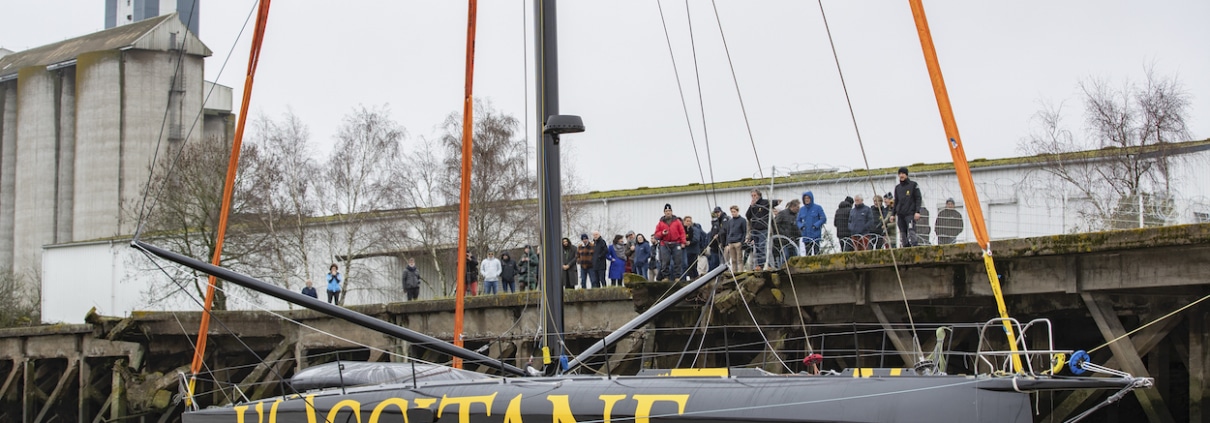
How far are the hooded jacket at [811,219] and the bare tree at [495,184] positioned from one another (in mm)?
15182

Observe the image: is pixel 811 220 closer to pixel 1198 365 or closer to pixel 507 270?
pixel 1198 365

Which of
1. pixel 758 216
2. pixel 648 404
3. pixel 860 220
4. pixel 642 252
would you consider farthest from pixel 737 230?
pixel 648 404

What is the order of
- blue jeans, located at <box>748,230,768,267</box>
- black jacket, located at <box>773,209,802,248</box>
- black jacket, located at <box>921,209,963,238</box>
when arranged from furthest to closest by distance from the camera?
black jacket, located at <box>921,209,963,238</box>
blue jeans, located at <box>748,230,768,267</box>
black jacket, located at <box>773,209,802,248</box>

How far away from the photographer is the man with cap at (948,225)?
1911cm

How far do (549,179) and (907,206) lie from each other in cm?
599

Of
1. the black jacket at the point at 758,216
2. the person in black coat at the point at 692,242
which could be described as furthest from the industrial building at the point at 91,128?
the black jacket at the point at 758,216

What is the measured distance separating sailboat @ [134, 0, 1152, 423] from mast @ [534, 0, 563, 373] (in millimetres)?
16

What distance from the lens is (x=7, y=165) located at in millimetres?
55219

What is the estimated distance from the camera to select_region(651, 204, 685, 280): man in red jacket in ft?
66.9

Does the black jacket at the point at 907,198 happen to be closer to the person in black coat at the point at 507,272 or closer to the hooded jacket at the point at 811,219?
the hooded jacket at the point at 811,219

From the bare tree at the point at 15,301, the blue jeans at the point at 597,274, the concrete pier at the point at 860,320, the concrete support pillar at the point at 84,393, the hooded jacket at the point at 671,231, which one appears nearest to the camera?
the concrete pier at the point at 860,320

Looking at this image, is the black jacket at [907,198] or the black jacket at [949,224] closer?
the black jacket at [907,198]

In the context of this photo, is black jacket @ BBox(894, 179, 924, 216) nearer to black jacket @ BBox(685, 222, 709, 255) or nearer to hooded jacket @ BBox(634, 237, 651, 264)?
black jacket @ BBox(685, 222, 709, 255)

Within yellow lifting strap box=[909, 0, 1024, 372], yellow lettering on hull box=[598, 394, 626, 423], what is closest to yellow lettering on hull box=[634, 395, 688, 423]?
yellow lettering on hull box=[598, 394, 626, 423]
